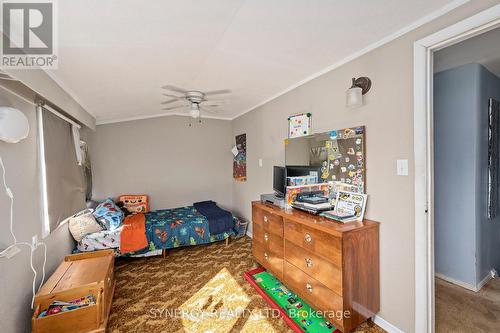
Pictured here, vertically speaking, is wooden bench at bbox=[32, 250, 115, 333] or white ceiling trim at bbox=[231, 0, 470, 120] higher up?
white ceiling trim at bbox=[231, 0, 470, 120]

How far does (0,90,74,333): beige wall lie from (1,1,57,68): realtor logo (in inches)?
11.2

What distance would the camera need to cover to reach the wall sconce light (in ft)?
6.10

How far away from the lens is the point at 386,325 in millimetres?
1776

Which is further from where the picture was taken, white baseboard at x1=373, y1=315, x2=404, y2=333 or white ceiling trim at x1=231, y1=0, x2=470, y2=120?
white baseboard at x1=373, y1=315, x2=404, y2=333

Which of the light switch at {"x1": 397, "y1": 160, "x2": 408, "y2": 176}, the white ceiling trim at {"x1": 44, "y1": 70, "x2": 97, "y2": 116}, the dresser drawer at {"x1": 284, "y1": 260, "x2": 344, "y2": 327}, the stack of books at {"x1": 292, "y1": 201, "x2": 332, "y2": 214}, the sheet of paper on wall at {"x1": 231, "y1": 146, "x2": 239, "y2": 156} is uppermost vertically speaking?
the white ceiling trim at {"x1": 44, "y1": 70, "x2": 97, "y2": 116}

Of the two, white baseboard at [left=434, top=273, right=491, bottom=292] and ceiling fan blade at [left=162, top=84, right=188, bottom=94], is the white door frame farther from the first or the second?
ceiling fan blade at [left=162, top=84, right=188, bottom=94]

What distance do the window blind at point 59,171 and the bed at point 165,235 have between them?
1.58 feet

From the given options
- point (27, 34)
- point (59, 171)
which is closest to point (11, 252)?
point (59, 171)

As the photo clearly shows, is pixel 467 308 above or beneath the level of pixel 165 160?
beneath

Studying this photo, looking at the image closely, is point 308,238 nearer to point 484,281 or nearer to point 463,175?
point 463,175

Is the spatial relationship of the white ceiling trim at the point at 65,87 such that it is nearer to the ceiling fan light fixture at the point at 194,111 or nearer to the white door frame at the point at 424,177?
the ceiling fan light fixture at the point at 194,111

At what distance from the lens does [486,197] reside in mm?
2396

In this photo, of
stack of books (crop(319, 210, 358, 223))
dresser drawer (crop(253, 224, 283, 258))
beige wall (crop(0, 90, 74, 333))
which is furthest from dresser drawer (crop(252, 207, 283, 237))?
beige wall (crop(0, 90, 74, 333))

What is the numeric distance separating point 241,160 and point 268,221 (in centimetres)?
199
